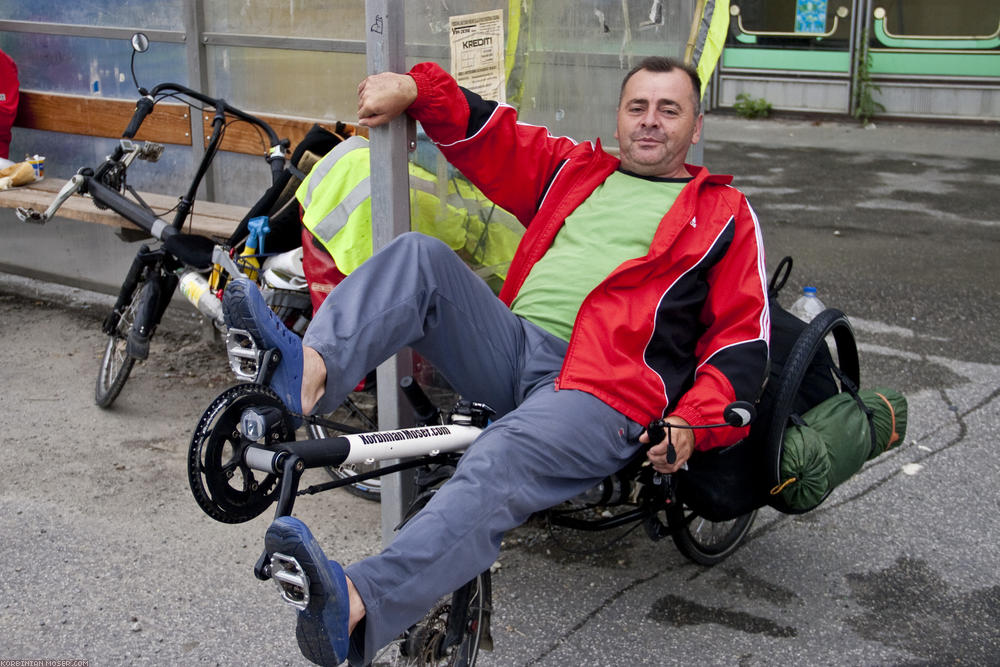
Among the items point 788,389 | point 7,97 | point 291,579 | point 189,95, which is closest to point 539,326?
point 788,389

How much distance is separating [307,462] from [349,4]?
327 centimetres

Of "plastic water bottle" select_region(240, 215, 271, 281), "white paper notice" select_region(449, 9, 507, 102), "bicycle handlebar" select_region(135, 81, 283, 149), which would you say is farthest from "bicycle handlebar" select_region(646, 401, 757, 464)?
"bicycle handlebar" select_region(135, 81, 283, 149)

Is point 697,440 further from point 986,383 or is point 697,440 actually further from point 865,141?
point 865,141

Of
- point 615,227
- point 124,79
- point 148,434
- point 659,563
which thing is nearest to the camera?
point 615,227

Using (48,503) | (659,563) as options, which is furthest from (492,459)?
(48,503)

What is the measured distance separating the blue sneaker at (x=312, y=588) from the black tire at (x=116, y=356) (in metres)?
2.92

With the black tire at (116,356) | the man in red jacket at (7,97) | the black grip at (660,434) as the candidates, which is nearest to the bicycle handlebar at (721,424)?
the black grip at (660,434)

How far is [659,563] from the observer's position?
12.6ft

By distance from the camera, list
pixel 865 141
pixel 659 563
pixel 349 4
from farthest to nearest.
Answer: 1. pixel 865 141
2. pixel 349 4
3. pixel 659 563

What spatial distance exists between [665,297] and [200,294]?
222 centimetres

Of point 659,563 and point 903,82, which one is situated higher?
point 903,82

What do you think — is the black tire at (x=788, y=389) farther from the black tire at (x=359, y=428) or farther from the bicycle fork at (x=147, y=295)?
the bicycle fork at (x=147, y=295)

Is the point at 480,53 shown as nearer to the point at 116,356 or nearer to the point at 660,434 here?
the point at 660,434

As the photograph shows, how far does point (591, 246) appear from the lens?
10.9 feet
